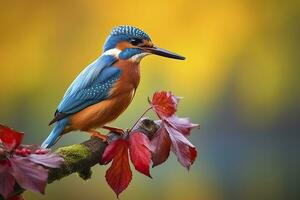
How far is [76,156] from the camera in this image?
0.64 m

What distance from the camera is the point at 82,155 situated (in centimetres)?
66

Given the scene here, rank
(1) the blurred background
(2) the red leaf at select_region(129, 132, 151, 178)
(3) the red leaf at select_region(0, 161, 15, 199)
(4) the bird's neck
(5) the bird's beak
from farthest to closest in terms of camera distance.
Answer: (1) the blurred background → (4) the bird's neck → (5) the bird's beak → (2) the red leaf at select_region(129, 132, 151, 178) → (3) the red leaf at select_region(0, 161, 15, 199)

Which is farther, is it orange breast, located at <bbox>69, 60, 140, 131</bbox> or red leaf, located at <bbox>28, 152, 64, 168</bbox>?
orange breast, located at <bbox>69, 60, 140, 131</bbox>

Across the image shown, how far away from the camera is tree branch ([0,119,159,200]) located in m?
0.60

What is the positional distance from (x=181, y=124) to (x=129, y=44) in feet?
1.01

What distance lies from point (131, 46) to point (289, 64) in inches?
234

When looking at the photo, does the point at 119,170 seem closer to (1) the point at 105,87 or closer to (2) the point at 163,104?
(2) the point at 163,104

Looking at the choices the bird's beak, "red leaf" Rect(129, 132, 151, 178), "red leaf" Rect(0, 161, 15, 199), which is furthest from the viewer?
the bird's beak

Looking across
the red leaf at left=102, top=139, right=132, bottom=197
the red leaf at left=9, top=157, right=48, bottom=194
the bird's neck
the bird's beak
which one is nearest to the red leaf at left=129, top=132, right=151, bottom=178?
the red leaf at left=102, top=139, right=132, bottom=197

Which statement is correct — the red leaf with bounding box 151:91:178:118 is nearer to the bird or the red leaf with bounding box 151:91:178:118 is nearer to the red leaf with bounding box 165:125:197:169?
the red leaf with bounding box 165:125:197:169

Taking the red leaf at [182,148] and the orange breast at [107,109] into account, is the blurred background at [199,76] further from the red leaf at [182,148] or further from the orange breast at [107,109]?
the red leaf at [182,148]

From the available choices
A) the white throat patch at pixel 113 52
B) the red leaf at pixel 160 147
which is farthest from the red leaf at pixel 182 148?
the white throat patch at pixel 113 52

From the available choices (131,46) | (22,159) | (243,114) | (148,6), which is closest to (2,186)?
(22,159)

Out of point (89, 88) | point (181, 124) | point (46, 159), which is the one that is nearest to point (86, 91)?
point (89, 88)
